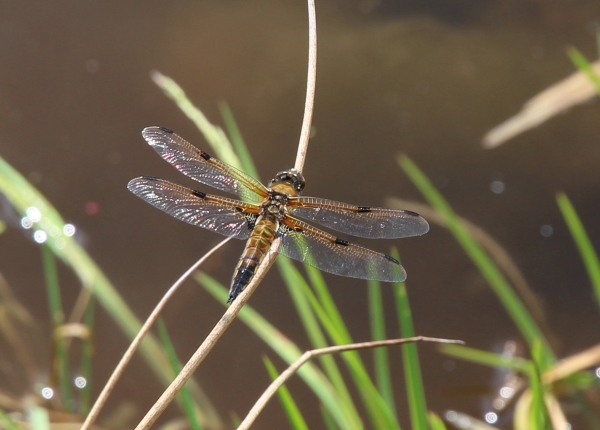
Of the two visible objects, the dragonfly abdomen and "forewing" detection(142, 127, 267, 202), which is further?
"forewing" detection(142, 127, 267, 202)

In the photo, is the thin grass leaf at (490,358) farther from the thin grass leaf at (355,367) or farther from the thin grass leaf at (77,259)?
the thin grass leaf at (77,259)

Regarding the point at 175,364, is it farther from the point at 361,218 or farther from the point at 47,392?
the point at 47,392

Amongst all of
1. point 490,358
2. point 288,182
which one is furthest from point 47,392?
point 490,358

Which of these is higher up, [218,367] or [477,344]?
[477,344]

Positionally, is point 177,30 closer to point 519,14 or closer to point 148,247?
point 148,247

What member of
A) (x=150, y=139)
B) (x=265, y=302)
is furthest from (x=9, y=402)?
(x=150, y=139)

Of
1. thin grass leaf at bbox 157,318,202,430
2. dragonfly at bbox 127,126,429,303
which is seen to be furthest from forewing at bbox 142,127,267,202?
thin grass leaf at bbox 157,318,202,430

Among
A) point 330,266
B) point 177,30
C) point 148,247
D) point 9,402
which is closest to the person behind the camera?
point 330,266

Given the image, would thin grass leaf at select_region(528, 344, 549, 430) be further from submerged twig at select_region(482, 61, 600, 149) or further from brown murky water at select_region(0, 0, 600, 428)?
submerged twig at select_region(482, 61, 600, 149)
